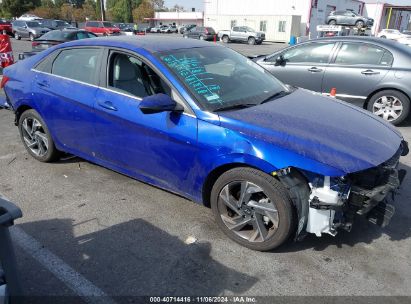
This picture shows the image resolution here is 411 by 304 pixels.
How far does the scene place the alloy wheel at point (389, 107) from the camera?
6.36 metres

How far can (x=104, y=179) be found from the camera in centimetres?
434

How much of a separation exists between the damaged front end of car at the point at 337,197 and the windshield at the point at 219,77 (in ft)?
3.17

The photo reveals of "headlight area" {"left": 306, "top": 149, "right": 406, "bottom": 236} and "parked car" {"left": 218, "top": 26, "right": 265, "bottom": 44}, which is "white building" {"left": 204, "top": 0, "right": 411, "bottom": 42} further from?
"headlight area" {"left": 306, "top": 149, "right": 406, "bottom": 236}

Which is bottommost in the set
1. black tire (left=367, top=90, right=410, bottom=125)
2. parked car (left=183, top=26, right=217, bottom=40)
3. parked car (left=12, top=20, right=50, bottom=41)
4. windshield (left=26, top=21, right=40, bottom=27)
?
parked car (left=183, top=26, right=217, bottom=40)

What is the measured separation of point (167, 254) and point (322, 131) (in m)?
1.64

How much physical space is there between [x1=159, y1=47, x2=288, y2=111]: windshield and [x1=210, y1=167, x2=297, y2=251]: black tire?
619 mm

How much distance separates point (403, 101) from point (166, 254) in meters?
5.26

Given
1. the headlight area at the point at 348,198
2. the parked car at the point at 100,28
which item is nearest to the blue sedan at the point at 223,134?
the headlight area at the point at 348,198

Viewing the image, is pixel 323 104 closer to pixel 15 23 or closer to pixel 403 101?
pixel 403 101

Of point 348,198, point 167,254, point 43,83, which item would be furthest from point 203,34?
point 348,198

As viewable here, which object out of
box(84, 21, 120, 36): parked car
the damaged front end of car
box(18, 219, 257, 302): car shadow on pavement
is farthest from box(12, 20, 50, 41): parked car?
the damaged front end of car

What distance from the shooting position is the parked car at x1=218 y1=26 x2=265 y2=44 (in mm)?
34219

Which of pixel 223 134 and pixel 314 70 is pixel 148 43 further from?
pixel 314 70

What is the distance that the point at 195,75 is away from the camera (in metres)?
3.41
